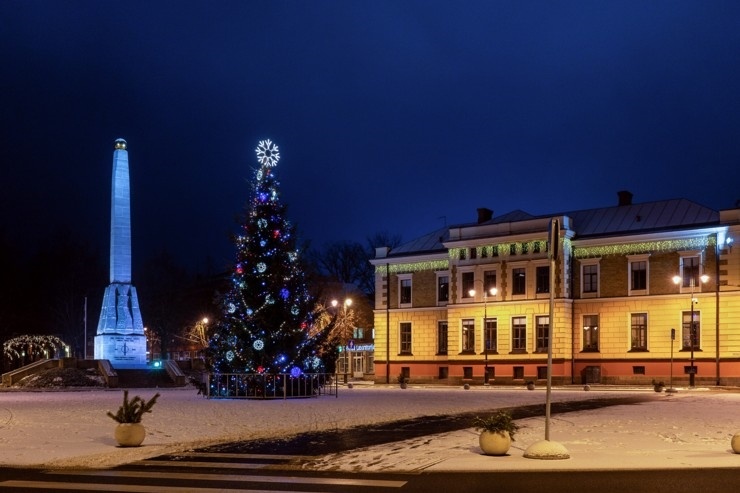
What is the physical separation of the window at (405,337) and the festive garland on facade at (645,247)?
13.8m

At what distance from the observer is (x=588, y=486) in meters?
10.8

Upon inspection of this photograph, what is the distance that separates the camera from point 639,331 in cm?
5241

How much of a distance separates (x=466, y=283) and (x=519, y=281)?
400 cm

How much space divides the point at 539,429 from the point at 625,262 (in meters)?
36.9

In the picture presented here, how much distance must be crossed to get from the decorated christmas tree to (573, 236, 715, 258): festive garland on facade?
85.0ft

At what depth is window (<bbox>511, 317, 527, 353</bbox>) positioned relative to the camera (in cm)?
5569

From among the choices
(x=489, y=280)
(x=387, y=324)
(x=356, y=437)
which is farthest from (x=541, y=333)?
(x=356, y=437)

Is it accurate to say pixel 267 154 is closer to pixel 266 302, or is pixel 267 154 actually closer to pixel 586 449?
pixel 266 302

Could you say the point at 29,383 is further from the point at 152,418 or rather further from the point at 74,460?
the point at 74,460

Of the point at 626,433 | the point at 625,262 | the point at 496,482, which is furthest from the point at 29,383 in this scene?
the point at 496,482

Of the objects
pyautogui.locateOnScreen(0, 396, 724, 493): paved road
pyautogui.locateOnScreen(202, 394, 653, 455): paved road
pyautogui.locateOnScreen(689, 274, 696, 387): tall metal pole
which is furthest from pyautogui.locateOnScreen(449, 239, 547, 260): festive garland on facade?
pyautogui.locateOnScreen(0, 396, 724, 493): paved road

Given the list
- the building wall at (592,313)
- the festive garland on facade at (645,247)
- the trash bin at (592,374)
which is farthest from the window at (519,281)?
the trash bin at (592,374)

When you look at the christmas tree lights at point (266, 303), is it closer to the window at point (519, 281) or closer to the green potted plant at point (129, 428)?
the green potted plant at point (129, 428)

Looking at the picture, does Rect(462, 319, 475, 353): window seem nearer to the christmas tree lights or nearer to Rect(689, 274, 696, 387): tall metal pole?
Rect(689, 274, 696, 387): tall metal pole
